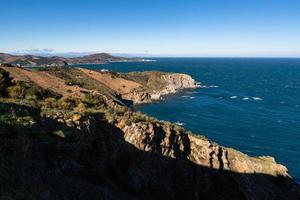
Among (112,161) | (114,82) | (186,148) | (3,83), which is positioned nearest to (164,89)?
(114,82)

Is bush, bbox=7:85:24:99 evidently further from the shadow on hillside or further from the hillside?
the shadow on hillside

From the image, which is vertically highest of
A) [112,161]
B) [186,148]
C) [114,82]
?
[112,161]

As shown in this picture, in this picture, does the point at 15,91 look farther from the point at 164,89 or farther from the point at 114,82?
the point at 164,89

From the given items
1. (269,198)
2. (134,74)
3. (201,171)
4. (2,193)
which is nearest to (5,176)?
(2,193)

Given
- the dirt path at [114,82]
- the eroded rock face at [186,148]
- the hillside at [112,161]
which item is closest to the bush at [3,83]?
the hillside at [112,161]

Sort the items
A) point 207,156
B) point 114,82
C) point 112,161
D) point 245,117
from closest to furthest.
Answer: point 112,161, point 207,156, point 245,117, point 114,82
